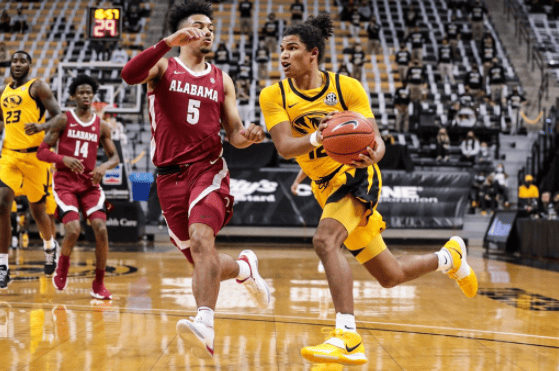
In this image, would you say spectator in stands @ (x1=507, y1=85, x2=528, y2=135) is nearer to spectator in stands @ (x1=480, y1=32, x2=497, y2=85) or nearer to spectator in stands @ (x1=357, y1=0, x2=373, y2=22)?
spectator in stands @ (x1=480, y1=32, x2=497, y2=85)

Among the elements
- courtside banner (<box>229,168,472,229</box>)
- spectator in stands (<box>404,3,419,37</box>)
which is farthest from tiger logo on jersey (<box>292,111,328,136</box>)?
spectator in stands (<box>404,3,419,37</box>)

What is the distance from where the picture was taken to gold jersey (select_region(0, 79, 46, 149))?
6621mm

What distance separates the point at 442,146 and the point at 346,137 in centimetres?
1350

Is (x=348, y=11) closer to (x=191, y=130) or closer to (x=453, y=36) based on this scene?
(x=453, y=36)

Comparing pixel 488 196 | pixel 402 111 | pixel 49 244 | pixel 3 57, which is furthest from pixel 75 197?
pixel 3 57

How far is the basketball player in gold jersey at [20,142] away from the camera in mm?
6508

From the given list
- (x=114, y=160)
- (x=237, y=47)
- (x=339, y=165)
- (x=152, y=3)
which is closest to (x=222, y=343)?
(x=339, y=165)

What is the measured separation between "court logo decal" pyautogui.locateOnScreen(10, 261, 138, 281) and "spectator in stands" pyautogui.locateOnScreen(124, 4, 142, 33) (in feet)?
49.5

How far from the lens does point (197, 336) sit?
309 centimetres

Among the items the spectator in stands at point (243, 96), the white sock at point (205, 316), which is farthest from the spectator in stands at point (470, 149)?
the white sock at point (205, 316)

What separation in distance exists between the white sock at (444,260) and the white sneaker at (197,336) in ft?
6.79

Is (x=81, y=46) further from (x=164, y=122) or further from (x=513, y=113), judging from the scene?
(x=164, y=122)

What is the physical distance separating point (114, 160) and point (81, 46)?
17.4 metres

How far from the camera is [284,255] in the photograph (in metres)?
11.7
